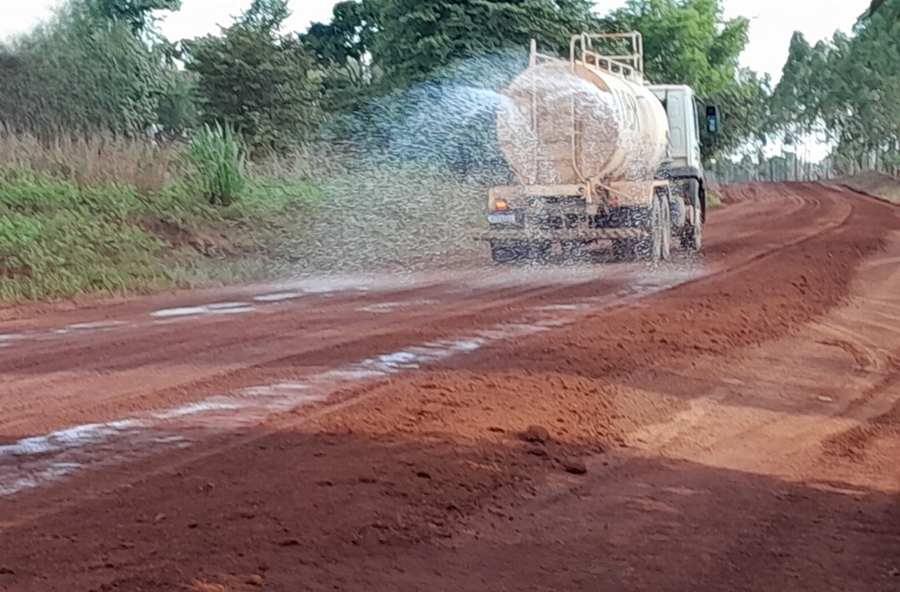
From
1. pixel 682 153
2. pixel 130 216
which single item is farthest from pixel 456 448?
pixel 682 153

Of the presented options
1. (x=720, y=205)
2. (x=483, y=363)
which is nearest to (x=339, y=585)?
(x=483, y=363)

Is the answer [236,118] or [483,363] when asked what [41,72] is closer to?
[236,118]

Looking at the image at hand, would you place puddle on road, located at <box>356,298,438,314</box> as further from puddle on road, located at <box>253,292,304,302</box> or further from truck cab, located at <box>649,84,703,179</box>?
truck cab, located at <box>649,84,703,179</box>

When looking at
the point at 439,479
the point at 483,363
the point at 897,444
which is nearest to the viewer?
the point at 439,479

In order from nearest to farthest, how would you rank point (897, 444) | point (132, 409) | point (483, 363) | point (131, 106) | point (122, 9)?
point (897, 444), point (132, 409), point (483, 363), point (131, 106), point (122, 9)

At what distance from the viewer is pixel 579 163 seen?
16781 mm

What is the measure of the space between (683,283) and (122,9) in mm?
21282

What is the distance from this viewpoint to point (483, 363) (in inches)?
340

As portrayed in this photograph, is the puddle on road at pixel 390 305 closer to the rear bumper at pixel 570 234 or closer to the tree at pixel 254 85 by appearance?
the rear bumper at pixel 570 234

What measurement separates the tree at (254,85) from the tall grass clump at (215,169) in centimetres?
632

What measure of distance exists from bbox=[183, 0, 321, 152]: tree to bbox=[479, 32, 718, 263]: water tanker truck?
1094 cm

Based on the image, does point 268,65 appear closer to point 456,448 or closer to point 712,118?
point 712,118

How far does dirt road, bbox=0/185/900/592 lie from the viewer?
4582mm

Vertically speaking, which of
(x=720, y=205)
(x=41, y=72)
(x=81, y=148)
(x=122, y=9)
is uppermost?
(x=122, y=9)
